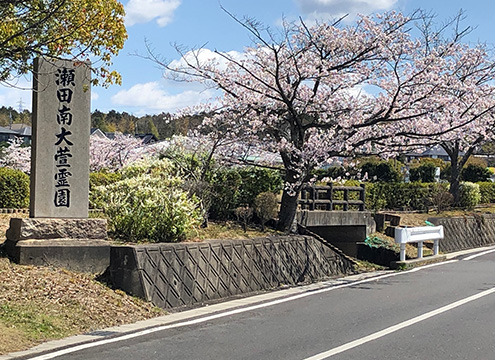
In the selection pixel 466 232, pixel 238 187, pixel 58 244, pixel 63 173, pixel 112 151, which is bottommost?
pixel 466 232

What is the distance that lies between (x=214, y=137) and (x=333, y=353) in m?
10.4

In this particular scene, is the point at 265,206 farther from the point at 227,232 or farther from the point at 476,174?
the point at 476,174

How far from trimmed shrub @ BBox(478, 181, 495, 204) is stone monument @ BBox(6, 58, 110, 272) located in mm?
30279

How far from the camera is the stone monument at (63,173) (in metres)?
10.9

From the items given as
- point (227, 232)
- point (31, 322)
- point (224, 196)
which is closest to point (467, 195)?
point (224, 196)

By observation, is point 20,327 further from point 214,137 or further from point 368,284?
point 214,137

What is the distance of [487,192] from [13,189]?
29.6 m

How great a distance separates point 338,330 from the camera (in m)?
9.16

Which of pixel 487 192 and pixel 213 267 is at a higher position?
pixel 487 192

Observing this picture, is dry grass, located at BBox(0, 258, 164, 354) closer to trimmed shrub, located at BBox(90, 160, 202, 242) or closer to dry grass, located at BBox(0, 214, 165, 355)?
dry grass, located at BBox(0, 214, 165, 355)

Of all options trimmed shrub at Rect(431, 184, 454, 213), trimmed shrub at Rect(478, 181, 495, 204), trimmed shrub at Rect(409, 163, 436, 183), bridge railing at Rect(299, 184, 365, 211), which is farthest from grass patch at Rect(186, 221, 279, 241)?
trimmed shrub at Rect(409, 163, 436, 183)

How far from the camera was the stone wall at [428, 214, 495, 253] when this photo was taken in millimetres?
25009

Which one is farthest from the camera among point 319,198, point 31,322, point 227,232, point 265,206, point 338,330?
point 319,198

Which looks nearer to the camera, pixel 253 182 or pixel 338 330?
pixel 338 330
